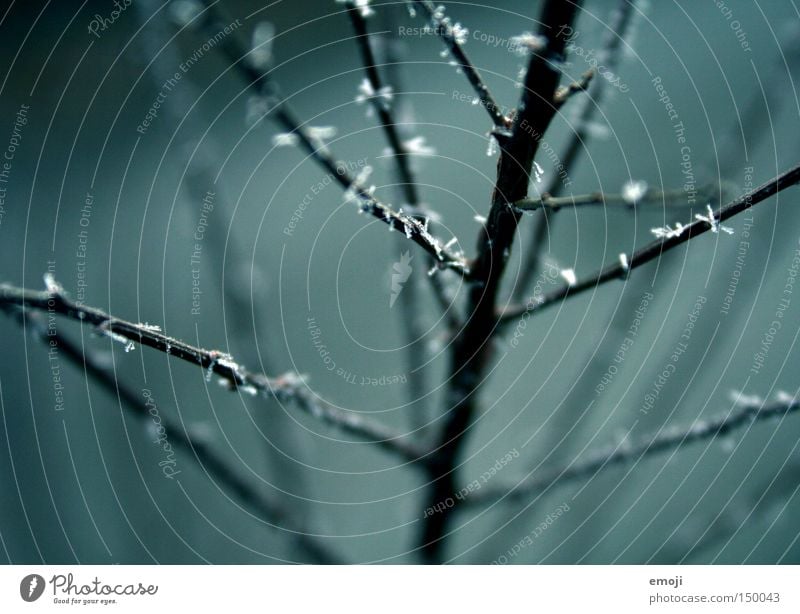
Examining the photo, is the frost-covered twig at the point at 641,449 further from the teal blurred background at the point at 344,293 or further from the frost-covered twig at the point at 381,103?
the frost-covered twig at the point at 381,103

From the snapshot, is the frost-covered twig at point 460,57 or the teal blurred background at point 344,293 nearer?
the frost-covered twig at point 460,57

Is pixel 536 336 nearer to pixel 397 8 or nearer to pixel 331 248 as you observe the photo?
pixel 331 248

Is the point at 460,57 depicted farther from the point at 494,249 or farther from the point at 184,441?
the point at 184,441

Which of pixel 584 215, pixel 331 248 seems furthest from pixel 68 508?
pixel 584 215
